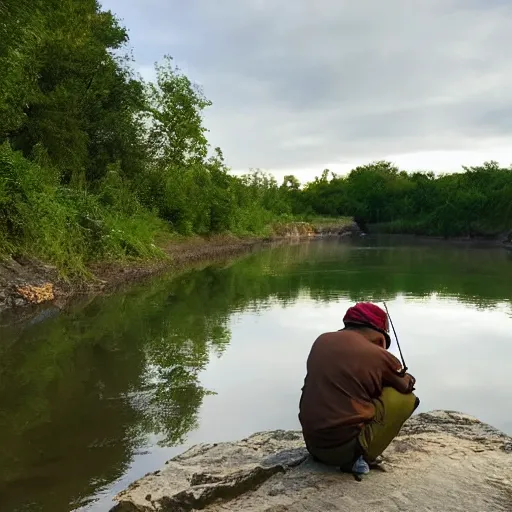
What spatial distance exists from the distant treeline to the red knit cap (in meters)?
10.1

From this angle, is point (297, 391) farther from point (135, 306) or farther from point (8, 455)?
point (135, 306)

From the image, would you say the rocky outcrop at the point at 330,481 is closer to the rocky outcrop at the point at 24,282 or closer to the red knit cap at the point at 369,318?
the red knit cap at the point at 369,318

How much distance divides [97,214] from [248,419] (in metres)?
13.6

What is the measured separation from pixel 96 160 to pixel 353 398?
24.9 metres

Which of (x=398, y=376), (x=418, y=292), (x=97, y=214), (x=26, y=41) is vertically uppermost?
(x=26, y=41)

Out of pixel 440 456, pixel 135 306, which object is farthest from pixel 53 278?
pixel 440 456

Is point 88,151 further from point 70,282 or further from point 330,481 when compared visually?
point 330,481

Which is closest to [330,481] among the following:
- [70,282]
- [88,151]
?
[70,282]

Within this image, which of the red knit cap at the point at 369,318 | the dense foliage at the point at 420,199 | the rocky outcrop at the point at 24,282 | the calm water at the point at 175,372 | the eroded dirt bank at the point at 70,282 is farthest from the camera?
the dense foliage at the point at 420,199

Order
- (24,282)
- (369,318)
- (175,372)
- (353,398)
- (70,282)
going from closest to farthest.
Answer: (353,398), (369,318), (175,372), (24,282), (70,282)

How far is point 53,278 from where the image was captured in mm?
14359

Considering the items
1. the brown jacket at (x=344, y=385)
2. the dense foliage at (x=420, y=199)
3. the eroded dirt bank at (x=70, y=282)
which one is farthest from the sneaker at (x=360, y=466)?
the dense foliage at (x=420, y=199)

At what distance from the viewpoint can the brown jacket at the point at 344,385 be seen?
406cm

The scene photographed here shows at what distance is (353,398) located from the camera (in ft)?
13.3
